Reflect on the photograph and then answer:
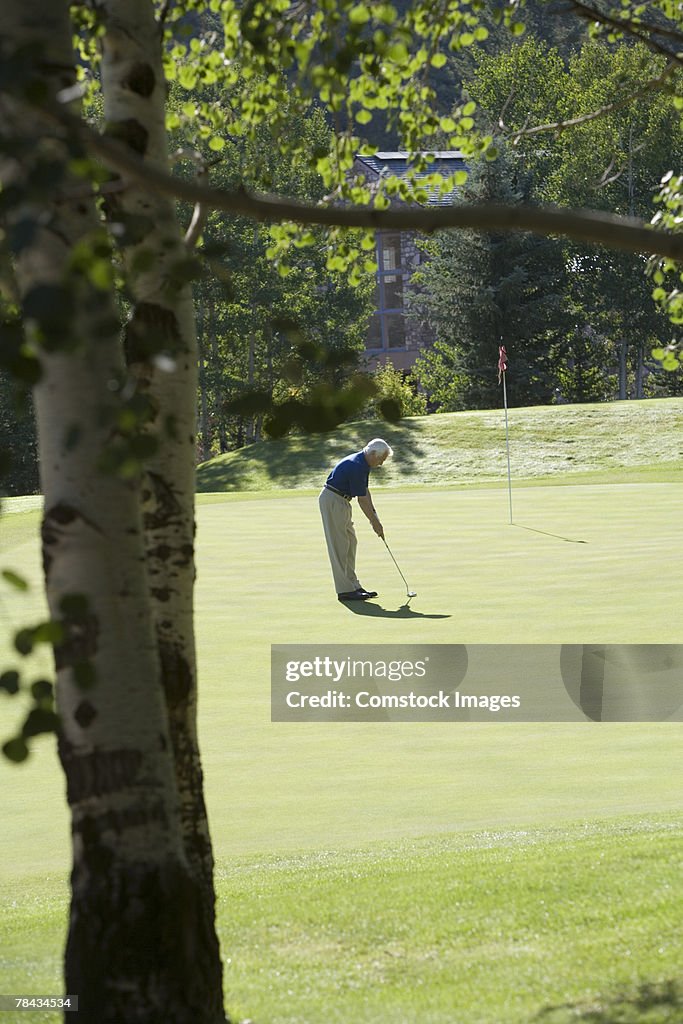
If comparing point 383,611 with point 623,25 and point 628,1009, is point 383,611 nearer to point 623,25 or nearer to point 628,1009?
point 623,25

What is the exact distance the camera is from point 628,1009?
4.61 m

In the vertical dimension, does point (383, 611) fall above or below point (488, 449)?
below

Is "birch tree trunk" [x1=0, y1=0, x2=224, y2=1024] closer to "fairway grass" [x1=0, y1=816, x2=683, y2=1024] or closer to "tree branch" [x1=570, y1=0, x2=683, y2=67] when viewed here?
"fairway grass" [x1=0, y1=816, x2=683, y2=1024]

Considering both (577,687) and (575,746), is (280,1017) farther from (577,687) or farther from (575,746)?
(577,687)

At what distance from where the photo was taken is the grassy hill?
33.8 m

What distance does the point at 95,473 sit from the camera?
3.63 metres

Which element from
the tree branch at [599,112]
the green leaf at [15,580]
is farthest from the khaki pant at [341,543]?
the green leaf at [15,580]

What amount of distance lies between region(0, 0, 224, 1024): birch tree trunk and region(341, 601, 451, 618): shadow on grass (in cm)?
930

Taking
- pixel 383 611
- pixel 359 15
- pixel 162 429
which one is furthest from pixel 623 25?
pixel 383 611

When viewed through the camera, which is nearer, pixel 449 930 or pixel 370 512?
pixel 449 930

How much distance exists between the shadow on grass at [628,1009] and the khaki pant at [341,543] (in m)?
9.76

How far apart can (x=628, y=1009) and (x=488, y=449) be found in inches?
1245

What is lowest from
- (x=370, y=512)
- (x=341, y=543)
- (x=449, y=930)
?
(x=449, y=930)

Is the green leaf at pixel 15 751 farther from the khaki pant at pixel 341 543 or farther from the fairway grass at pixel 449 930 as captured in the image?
the khaki pant at pixel 341 543
